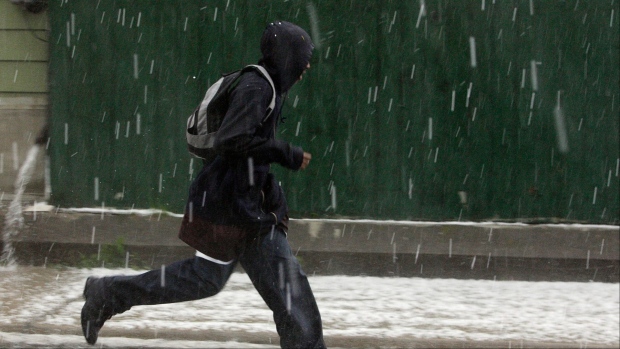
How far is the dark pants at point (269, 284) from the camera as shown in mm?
4066

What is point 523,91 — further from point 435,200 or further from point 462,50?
point 435,200

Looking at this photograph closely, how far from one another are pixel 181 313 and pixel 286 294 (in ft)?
5.90

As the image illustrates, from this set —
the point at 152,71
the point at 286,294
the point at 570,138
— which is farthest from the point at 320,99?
the point at 286,294

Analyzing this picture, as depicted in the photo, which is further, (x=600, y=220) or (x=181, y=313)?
(x=600, y=220)

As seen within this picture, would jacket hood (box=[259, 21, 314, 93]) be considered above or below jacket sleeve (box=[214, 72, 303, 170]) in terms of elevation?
above

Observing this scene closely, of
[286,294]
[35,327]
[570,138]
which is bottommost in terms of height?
[35,327]

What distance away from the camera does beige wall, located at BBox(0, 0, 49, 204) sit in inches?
290

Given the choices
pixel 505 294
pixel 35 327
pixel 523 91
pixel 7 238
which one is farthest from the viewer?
pixel 523 91

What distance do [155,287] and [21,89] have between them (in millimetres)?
3842

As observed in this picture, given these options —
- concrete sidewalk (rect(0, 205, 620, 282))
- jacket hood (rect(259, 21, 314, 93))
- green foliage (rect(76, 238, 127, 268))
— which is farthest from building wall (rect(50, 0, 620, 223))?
jacket hood (rect(259, 21, 314, 93))

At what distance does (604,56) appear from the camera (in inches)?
285

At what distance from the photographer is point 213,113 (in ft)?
13.2

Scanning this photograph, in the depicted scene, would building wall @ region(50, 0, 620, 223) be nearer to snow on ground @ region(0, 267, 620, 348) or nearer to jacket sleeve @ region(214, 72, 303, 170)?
snow on ground @ region(0, 267, 620, 348)

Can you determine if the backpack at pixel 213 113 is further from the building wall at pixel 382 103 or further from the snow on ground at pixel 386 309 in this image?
the building wall at pixel 382 103
